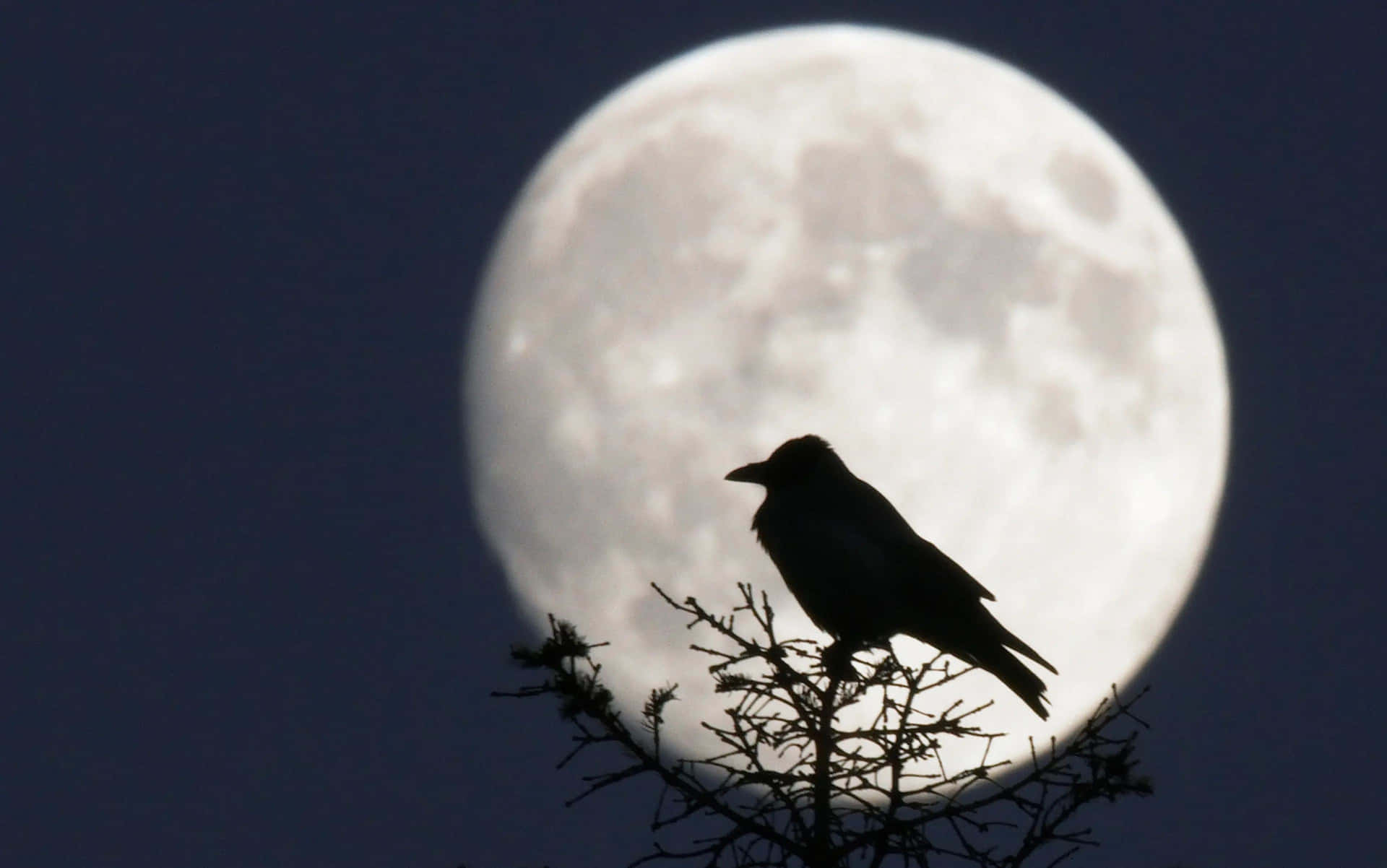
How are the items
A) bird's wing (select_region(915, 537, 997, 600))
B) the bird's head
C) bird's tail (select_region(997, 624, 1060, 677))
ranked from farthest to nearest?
the bird's head < bird's wing (select_region(915, 537, 997, 600)) < bird's tail (select_region(997, 624, 1060, 677))

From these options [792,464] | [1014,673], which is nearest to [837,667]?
[1014,673]

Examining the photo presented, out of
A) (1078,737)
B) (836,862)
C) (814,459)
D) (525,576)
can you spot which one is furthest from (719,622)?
(525,576)

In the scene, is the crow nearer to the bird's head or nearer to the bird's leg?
the bird's head

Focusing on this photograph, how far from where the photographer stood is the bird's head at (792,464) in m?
8.91

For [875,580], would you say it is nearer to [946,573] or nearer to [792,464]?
[946,573]

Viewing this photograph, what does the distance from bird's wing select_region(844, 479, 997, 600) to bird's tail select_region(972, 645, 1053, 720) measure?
11.8 inches

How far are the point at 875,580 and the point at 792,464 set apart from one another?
104 centimetres

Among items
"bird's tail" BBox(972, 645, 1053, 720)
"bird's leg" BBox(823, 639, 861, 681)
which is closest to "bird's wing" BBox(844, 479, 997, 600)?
"bird's tail" BBox(972, 645, 1053, 720)

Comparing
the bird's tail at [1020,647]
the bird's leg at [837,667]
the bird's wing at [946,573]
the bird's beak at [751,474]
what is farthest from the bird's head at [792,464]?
the bird's leg at [837,667]

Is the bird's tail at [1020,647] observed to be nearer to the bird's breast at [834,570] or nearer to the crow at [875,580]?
the crow at [875,580]

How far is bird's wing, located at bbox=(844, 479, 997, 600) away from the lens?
327 inches

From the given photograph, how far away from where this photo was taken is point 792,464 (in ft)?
29.4

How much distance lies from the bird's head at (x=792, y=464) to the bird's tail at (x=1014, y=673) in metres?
1.41

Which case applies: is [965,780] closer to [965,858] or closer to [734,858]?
[965,858]
